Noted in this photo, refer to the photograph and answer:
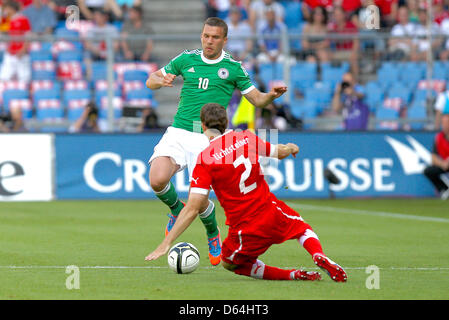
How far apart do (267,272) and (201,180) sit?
43.1 inches

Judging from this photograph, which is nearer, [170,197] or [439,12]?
[170,197]

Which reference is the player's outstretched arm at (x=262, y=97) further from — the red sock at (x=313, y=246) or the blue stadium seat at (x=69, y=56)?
the blue stadium seat at (x=69, y=56)

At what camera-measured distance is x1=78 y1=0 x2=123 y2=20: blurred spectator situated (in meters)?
22.5

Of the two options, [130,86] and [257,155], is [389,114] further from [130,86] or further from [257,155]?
[257,155]

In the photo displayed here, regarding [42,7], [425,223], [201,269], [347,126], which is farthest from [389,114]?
[201,269]

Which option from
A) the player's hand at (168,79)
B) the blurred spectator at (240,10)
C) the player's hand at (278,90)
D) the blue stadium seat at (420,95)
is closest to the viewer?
the player's hand at (278,90)

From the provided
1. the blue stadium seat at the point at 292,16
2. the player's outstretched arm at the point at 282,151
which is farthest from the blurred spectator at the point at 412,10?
the player's outstretched arm at the point at 282,151

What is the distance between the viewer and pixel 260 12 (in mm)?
23016

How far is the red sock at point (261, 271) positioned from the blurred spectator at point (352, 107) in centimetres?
1098

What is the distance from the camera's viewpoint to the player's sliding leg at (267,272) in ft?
27.5

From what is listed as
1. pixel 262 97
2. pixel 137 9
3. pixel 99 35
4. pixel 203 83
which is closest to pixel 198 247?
pixel 203 83

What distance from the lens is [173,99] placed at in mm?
21328

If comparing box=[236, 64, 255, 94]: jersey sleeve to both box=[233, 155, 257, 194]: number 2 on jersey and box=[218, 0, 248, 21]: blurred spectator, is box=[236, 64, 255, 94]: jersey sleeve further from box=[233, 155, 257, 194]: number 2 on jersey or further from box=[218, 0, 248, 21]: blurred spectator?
box=[218, 0, 248, 21]: blurred spectator

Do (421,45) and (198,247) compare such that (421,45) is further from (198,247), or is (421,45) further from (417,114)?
(198,247)
